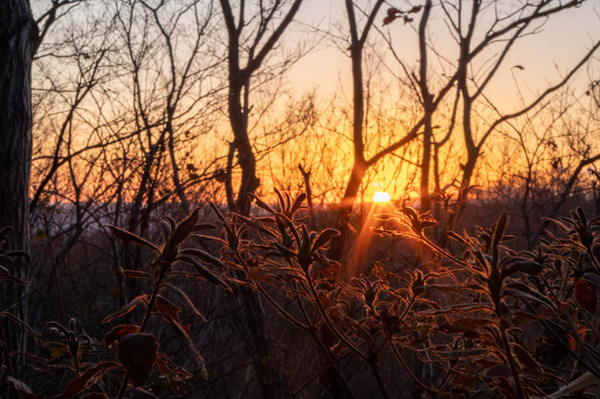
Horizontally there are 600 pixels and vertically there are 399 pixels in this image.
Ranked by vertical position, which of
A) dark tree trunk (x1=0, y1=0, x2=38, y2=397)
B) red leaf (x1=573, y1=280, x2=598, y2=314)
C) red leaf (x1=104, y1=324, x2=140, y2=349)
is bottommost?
red leaf (x1=104, y1=324, x2=140, y2=349)

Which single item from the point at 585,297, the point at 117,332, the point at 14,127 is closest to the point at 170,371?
the point at 117,332

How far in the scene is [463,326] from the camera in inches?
31.7

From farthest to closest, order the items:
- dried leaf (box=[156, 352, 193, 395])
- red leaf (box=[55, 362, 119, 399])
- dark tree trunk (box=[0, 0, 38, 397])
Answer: dark tree trunk (box=[0, 0, 38, 397]) < dried leaf (box=[156, 352, 193, 395]) < red leaf (box=[55, 362, 119, 399])

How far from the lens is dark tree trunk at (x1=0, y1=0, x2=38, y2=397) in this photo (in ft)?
7.75

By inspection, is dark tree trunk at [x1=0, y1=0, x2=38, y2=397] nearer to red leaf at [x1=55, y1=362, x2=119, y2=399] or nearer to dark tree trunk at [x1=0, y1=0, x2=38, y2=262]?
dark tree trunk at [x1=0, y1=0, x2=38, y2=262]

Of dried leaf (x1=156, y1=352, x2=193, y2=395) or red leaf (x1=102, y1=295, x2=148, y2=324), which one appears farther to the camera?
dried leaf (x1=156, y1=352, x2=193, y2=395)

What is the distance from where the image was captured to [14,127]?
7.95 feet

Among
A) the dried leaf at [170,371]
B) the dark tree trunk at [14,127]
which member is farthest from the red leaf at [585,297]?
the dark tree trunk at [14,127]

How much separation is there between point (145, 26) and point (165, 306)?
621 centimetres

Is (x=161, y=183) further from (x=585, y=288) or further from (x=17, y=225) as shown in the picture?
(x=585, y=288)

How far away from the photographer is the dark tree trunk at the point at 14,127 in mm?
2363

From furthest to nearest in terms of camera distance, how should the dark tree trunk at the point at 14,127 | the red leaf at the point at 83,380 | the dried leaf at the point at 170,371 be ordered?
the dark tree trunk at the point at 14,127, the dried leaf at the point at 170,371, the red leaf at the point at 83,380

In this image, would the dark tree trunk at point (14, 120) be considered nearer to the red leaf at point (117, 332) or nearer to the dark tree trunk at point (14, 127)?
the dark tree trunk at point (14, 127)

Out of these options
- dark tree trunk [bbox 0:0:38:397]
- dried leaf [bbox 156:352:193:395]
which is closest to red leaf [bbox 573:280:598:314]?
dried leaf [bbox 156:352:193:395]
